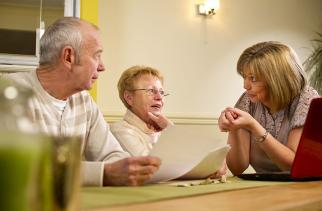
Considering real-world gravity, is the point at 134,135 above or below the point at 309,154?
below

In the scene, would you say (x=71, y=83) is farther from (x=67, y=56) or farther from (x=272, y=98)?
(x=272, y=98)

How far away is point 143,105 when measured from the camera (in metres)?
2.34

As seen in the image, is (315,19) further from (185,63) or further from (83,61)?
(83,61)

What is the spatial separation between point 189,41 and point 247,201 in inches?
135

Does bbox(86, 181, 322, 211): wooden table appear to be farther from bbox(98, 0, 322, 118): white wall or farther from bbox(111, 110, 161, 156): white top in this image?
bbox(98, 0, 322, 118): white wall

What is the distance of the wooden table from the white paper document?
224 millimetres

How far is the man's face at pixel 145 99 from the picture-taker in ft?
7.69

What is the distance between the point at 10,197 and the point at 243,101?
1.90 metres

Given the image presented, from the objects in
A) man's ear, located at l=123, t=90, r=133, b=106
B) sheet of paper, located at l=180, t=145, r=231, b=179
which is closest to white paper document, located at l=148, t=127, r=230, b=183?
sheet of paper, located at l=180, t=145, r=231, b=179

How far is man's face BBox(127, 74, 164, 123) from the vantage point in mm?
2344

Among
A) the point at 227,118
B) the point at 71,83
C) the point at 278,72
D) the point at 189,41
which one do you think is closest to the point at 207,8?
the point at 189,41

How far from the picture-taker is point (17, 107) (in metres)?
0.33

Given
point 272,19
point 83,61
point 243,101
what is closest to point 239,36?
point 272,19

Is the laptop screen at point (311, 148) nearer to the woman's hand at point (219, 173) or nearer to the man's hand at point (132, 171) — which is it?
the woman's hand at point (219, 173)
